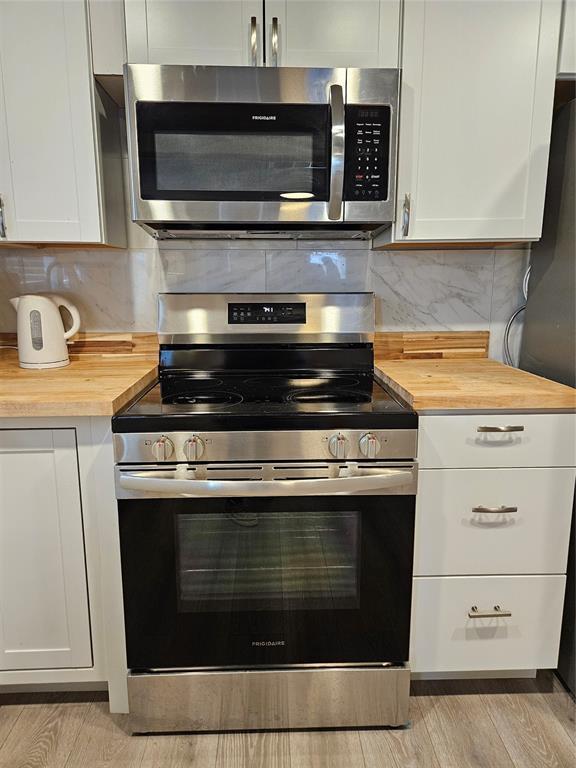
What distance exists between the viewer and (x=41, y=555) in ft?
4.36

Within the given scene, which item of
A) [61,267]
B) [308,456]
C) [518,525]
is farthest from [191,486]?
[61,267]

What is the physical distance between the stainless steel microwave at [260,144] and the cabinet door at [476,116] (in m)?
0.10

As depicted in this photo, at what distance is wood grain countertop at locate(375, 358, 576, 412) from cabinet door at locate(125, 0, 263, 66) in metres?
1.01

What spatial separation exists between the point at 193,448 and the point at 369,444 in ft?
1.43

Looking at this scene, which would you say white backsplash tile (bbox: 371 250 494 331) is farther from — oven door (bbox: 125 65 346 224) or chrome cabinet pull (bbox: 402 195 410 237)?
oven door (bbox: 125 65 346 224)

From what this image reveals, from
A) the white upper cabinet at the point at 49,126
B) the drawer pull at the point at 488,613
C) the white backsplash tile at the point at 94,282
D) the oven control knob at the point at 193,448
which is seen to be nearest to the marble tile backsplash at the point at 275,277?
the white backsplash tile at the point at 94,282

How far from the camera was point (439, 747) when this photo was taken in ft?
4.40

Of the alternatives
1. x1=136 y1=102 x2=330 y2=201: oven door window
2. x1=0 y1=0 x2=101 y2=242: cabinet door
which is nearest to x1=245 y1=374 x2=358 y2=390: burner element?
x1=136 y1=102 x2=330 y2=201: oven door window

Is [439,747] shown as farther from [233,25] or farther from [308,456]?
[233,25]

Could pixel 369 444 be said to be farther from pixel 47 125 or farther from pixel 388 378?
pixel 47 125

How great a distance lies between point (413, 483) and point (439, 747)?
721 millimetres

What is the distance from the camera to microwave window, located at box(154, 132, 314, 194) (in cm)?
139

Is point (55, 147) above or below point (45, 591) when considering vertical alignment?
above

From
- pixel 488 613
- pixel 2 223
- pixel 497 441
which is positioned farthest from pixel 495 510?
pixel 2 223
